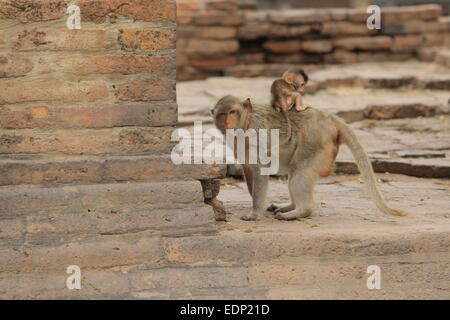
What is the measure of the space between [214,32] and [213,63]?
0.46 metres

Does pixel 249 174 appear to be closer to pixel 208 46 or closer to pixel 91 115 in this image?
pixel 91 115

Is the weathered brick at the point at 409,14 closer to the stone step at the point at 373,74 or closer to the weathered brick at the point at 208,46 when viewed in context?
the stone step at the point at 373,74

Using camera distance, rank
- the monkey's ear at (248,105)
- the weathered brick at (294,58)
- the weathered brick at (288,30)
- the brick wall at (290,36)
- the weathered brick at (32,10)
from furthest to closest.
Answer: the weathered brick at (294,58) < the weathered brick at (288,30) < the brick wall at (290,36) < the monkey's ear at (248,105) < the weathered brick at (32,10)

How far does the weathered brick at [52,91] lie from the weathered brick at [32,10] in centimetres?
33

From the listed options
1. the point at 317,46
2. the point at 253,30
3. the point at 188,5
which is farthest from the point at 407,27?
the point at 188,5

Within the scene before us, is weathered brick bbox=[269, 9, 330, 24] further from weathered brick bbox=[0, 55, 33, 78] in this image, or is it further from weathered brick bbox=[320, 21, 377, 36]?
weathered brick bbox=[0, 55, 33, 78]

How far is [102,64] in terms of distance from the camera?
4477mm

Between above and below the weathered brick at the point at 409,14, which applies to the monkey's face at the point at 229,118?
below

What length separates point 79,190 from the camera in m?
4.42

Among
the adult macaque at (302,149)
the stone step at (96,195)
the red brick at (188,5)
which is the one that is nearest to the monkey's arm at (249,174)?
the adult macaque at (302,149)

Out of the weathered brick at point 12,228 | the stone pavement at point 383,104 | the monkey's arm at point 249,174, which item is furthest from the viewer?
the stone pavement at point 383,104

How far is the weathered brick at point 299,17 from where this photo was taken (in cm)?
1288

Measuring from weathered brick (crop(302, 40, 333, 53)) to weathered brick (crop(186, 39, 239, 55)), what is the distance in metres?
1.12

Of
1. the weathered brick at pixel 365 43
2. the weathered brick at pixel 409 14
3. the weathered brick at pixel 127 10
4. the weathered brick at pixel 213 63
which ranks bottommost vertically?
the weathered brick at pixel 213 63
